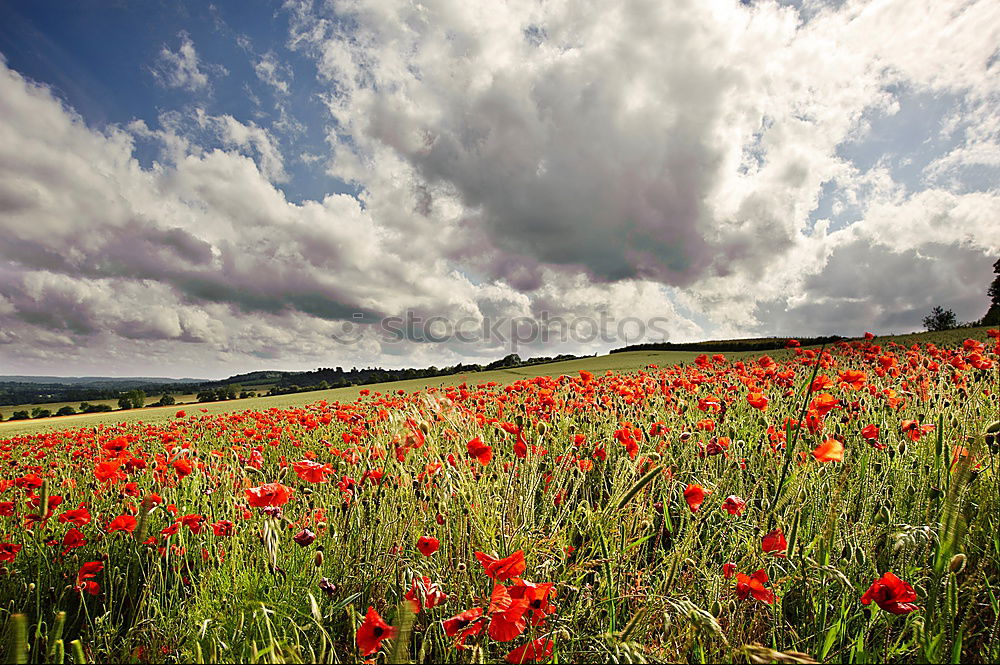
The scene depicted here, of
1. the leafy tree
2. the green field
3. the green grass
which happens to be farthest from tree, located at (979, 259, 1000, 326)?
the leafy tree

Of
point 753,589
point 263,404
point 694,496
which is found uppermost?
point 694,496

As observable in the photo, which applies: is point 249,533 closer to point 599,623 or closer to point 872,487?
point 599,623

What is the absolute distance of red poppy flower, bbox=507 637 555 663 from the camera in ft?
5.02

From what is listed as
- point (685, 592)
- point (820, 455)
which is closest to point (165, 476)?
point (685, 592)

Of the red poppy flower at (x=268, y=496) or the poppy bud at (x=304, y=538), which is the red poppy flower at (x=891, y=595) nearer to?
the poppy bud at (x=304, y=538)

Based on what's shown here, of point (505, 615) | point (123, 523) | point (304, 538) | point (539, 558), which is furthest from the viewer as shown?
point (123, 523)

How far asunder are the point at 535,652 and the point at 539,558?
2.53 feet

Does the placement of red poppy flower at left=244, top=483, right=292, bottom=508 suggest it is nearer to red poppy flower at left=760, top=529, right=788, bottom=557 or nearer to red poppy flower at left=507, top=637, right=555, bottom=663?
red poppy flower at left=507, top=637, right=555, bottom=663

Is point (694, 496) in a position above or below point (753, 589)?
above

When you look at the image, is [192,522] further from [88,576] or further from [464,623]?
[464,623]

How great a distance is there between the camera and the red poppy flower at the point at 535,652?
153 centimetres

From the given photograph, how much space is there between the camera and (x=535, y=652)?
5.33 feet

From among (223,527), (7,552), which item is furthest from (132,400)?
(223,527)

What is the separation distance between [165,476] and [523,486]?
2972 millimetres
